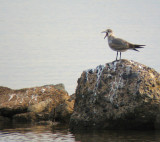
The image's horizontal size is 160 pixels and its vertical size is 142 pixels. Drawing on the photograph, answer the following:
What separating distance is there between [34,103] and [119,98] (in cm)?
703

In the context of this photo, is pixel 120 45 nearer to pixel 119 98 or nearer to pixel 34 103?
pixel 119 98

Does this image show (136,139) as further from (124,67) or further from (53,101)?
(53,101)

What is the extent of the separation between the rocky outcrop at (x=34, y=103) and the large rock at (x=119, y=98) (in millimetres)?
3408

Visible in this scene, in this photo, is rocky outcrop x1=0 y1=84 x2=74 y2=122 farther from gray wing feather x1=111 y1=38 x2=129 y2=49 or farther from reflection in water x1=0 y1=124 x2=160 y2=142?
gray wing feather x1=111 y1=38 x2=129 y2=49

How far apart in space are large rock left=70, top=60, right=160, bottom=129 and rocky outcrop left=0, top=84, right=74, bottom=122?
3408mm

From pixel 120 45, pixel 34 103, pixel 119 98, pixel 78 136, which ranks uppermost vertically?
pixel 120 45

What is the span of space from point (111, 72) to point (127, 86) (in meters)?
0.87

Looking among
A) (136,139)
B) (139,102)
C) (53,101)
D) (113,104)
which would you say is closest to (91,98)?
(113,104)

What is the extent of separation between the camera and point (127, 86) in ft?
46.5

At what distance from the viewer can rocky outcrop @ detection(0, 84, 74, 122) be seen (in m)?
19.3

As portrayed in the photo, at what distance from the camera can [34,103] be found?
20047 millimetres

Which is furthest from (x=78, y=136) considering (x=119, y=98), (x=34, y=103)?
(x=34, y=103)

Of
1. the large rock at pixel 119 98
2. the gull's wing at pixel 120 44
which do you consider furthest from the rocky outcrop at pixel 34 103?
the gull's wing at pixel 120 44

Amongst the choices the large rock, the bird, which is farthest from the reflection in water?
the bird
